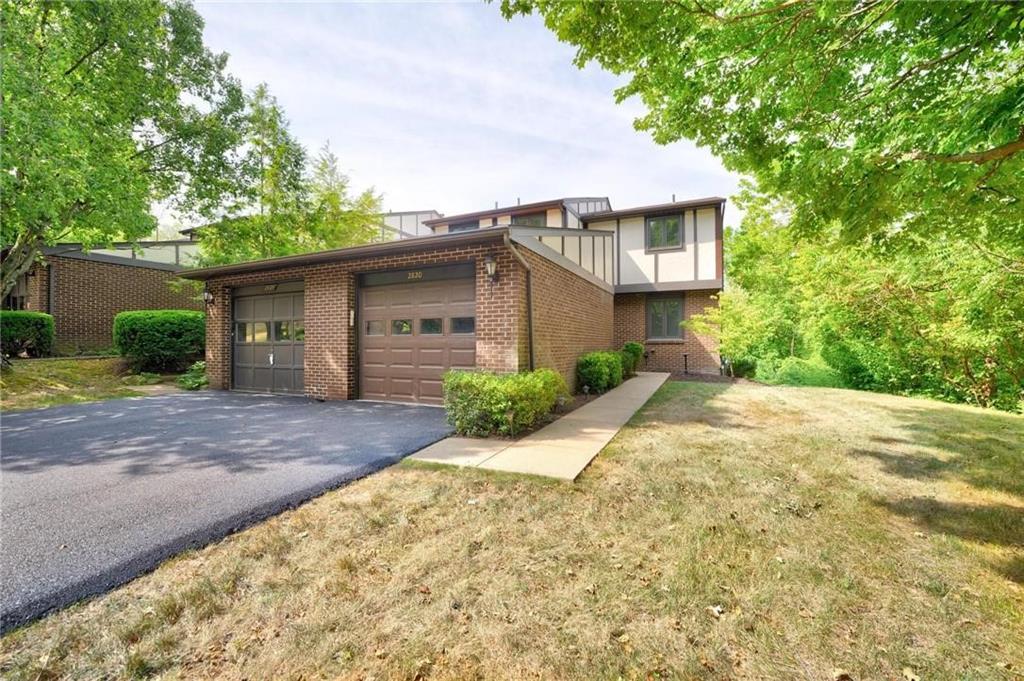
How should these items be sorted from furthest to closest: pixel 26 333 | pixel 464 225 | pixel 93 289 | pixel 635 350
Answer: pixel 464 225 < pixel 93 289 < pixel 635 350 < pixel 26 333

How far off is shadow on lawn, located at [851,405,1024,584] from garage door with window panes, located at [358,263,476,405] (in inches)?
235

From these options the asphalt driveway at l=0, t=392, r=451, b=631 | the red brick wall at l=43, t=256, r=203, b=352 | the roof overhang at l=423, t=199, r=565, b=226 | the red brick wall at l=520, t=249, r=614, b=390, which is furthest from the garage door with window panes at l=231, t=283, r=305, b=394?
the roof overhang at l=423, t=199, r=565, b=226

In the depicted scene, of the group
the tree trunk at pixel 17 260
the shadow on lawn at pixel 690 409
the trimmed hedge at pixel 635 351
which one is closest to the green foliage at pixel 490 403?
the shadow on lawn at pixel 690 409

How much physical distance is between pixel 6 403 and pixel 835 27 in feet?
46.8

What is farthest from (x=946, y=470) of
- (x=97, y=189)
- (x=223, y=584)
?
(x=97, y=189)

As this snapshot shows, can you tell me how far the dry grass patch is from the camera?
1805 millimetres

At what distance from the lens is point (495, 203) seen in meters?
18.0

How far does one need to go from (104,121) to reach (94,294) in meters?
7.83

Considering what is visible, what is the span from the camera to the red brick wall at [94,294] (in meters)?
13.6

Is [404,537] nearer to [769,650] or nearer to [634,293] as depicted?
[769,650]

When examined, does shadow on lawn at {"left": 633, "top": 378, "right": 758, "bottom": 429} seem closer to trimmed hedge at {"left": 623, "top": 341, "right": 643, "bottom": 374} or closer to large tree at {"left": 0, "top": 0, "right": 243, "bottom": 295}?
trimmed hedge at {"left": 623, "top": 341, "right": 643, "bottom": 374}

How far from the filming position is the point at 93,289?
14531 millimetres

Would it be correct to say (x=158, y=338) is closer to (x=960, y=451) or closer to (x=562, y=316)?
(x=562, y=316)

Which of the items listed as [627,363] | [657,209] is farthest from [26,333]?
[657,209]
